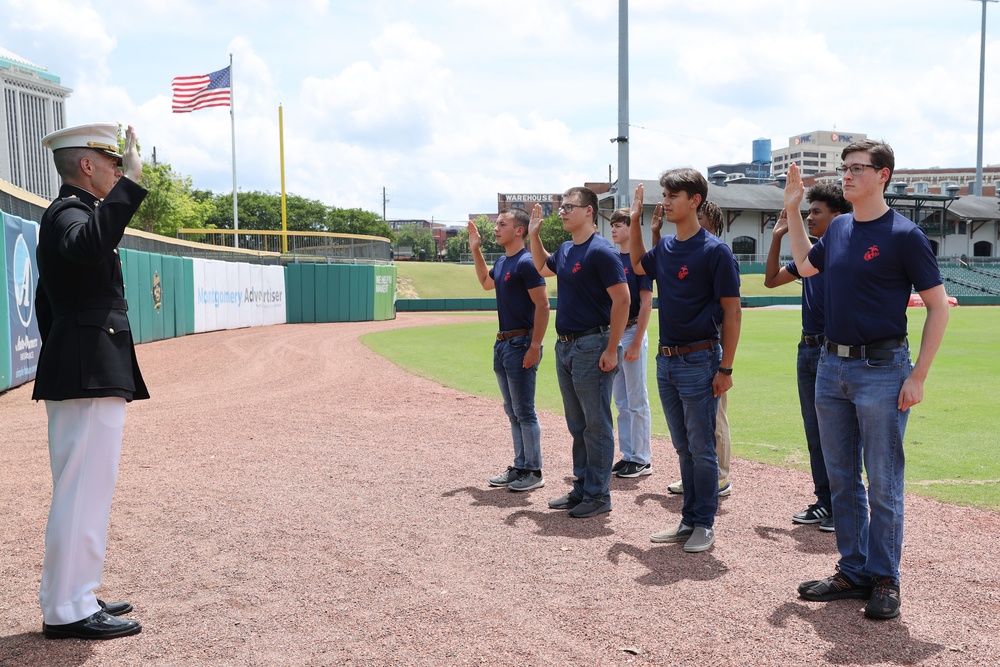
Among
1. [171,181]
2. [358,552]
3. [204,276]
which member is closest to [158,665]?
[358,552]

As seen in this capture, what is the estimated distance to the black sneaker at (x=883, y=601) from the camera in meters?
3.45

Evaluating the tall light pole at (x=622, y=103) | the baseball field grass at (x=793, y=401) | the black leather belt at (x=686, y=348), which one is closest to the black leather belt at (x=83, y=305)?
the black leather belt at (x=686, y=348)

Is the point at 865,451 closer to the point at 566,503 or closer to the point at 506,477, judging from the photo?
the point at 566,503

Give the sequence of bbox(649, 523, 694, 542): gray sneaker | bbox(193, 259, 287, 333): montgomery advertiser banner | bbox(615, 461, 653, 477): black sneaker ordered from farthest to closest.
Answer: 1. bbox(193, 259, 287, 333): montgomery advertiser banner
2. bbox(615, 461, 653, 477): black sneaker
3. bbox(649, 523, 694, 542): gray sneaker

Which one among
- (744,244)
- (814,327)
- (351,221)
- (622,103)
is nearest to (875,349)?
(814,327)

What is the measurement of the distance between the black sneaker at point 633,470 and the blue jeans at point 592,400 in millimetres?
1117

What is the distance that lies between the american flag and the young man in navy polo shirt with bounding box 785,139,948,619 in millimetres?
34104

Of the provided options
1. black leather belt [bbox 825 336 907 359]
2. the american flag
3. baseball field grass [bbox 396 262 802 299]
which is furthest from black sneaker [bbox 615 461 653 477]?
baseball field grass [bbox 396 262 802 299]

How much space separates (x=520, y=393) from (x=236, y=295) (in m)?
22.8

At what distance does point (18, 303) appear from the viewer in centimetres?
1095

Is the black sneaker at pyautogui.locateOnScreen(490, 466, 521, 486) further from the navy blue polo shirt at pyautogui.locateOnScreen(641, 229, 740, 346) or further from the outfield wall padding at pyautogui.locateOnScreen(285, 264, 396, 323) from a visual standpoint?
the outfield wall padding at pyautogui.locateOnScreen(285, 264, 396, 323)

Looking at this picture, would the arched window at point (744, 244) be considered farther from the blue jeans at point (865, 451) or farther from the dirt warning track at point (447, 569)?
the blue jeans at point (865, 451)

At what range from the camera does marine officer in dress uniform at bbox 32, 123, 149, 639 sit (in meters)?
3.24

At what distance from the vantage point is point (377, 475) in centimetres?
634
